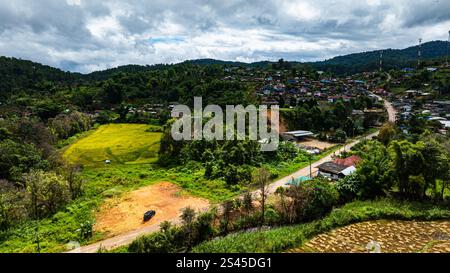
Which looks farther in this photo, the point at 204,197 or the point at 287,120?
the point at 287,120

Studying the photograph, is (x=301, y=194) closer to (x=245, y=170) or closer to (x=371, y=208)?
(x=371, y=208)

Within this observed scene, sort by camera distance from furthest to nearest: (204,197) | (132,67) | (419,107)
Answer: (132,67) → (419,107) → (204,197)

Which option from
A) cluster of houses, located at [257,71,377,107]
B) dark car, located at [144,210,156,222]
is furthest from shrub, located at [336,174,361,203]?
cluster of houses, located at [257,71,377,107]

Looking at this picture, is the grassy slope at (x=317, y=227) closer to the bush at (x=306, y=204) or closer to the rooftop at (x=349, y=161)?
the bush at (x=306, y=204)

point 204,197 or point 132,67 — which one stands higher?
point 132,67

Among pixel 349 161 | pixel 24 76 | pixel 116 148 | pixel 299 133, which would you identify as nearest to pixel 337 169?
pixel 349 161
